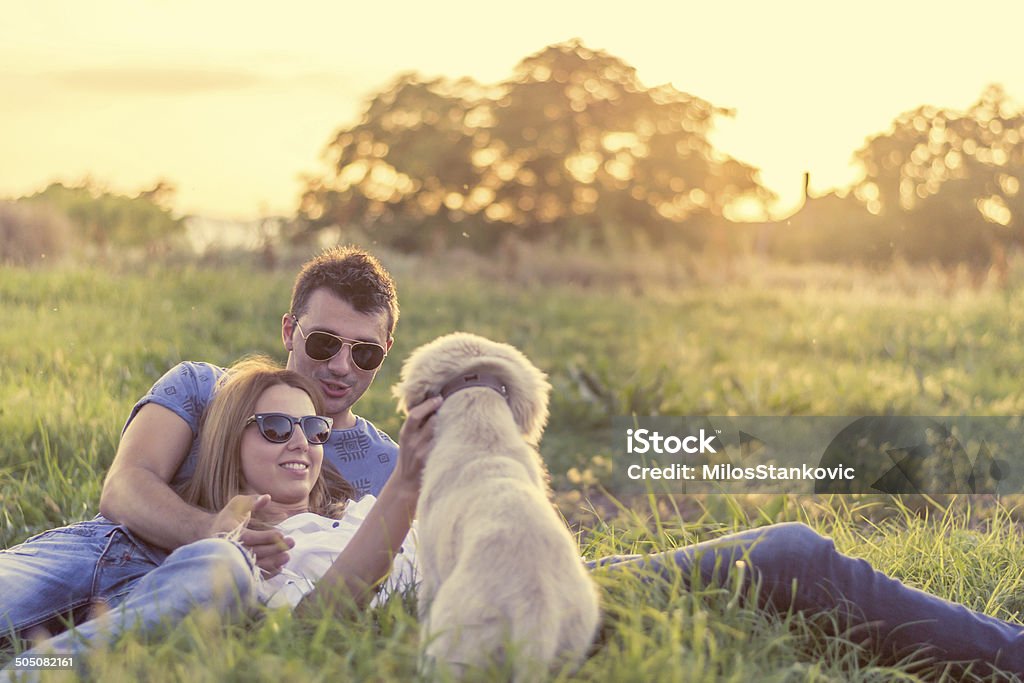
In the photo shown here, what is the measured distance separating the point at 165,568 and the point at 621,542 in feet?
6.39

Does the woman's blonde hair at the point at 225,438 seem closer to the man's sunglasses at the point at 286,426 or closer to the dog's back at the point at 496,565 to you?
the man's sunglasses at the point at 286,426

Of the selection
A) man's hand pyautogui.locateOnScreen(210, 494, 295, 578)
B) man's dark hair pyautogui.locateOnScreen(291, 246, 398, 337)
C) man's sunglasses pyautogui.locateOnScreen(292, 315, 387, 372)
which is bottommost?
man's hand pyautogui.locateOnScreen(210, 494, 295, 578)

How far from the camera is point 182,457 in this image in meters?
3.62

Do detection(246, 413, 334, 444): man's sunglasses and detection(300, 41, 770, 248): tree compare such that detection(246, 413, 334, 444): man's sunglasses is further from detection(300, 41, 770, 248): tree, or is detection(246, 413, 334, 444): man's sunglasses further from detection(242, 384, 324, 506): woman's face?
detection(300, 41, 770, 248): tree

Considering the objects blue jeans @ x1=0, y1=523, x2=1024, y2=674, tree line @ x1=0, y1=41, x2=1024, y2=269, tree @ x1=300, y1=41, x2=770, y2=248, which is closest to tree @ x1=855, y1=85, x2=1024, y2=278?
tree line @ x1=0, y1=41, x2=1024, y2=269

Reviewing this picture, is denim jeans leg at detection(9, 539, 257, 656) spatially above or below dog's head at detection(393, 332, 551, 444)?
below

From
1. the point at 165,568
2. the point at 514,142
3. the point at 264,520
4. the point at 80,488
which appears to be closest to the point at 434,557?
the point at 165,568

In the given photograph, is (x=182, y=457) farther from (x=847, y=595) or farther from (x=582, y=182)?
(x=582, y=182)

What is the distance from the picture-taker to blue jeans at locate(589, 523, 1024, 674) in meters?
3.17

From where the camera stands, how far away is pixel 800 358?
37.2 ft

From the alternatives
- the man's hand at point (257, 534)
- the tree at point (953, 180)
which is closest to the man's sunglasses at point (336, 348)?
the man's hand at point (257, 534)

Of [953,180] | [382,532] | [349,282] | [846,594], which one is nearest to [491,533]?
[382,532]

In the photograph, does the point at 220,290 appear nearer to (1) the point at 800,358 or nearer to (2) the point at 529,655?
(1) the point at 800,358

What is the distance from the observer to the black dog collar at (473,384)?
2781mm
